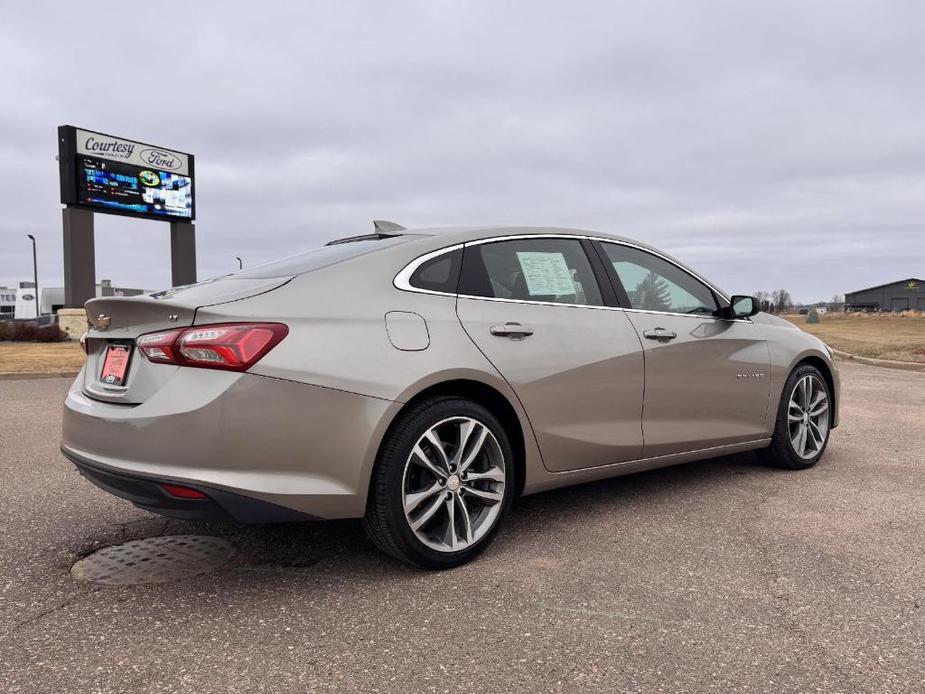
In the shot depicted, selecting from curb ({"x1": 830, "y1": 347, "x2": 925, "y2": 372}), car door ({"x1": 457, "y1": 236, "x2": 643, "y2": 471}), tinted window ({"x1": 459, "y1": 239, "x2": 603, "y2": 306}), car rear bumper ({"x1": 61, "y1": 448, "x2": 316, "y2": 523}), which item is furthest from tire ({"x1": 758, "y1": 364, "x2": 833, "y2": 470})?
curb ({"x1": 830, "y1": 347, "x2": 925, "y2": 372})

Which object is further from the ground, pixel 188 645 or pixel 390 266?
pixel 390 266

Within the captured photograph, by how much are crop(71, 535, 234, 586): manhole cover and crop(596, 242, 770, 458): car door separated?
2282 millimetres

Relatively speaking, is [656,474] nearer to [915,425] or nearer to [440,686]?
[440,686]

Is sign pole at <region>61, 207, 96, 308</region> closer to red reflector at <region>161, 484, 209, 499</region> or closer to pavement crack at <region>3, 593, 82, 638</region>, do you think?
pavement crack at <region>3, 593, 82, 638</region>

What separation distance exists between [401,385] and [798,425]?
3.39 metres

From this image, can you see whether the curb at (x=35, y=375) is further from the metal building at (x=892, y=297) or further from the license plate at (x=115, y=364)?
the metal building at (x=892, y=297)

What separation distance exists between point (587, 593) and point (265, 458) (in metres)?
1.35

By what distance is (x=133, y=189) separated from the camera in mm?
28141

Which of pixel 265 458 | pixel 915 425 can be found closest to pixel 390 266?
pixel 265 458

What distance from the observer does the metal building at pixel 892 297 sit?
84.9 metres

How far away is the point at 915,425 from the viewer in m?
7.01

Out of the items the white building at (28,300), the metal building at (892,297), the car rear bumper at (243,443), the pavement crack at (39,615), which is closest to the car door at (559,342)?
the car rear bumper at (243,443)

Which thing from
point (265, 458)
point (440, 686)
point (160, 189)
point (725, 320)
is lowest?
point (440, 686)

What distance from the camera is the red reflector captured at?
268 cm
